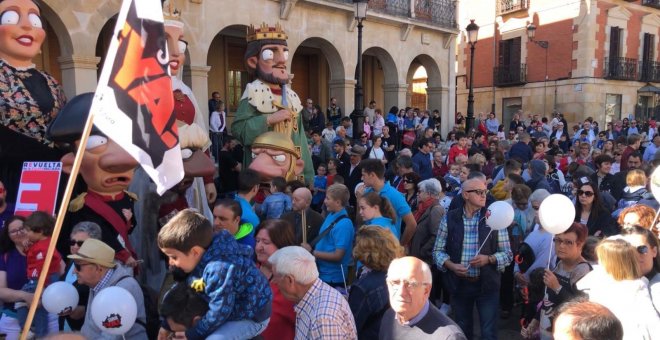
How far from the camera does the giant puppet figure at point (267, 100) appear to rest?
5.59 meters

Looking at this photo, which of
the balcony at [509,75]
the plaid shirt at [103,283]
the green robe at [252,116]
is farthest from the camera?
the balcony at [509,75]

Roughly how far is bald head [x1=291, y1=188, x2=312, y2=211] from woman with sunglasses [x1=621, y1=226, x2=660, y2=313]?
2510 millimetres

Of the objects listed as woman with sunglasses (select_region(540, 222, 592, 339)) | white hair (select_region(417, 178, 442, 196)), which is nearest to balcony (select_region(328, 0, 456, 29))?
white hair (select_region(417, 178, 442, 196))

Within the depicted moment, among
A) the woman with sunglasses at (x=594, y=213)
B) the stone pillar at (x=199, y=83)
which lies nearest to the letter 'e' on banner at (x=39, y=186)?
the woman with sunglasses at (x=594, y=213)

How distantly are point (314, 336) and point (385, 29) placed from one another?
47.5ft

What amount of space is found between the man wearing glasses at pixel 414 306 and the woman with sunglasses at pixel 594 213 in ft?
9.82

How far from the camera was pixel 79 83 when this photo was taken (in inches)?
371

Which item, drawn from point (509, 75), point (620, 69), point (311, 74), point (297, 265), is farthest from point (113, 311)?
point (620, 69)

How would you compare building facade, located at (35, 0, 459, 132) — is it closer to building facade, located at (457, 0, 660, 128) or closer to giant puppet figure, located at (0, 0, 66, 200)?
giant puppet figure, located at (0, 0, 66, 200)

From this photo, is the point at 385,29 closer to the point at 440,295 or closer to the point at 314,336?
the point at 440,295

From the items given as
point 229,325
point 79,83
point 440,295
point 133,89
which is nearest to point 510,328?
point 440,295

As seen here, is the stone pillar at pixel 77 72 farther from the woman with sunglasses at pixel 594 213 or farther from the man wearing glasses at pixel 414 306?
the man wearing glasses at pixel 414 306

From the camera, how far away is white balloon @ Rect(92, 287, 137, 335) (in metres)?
2.54

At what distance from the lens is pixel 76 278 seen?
10.5ft
